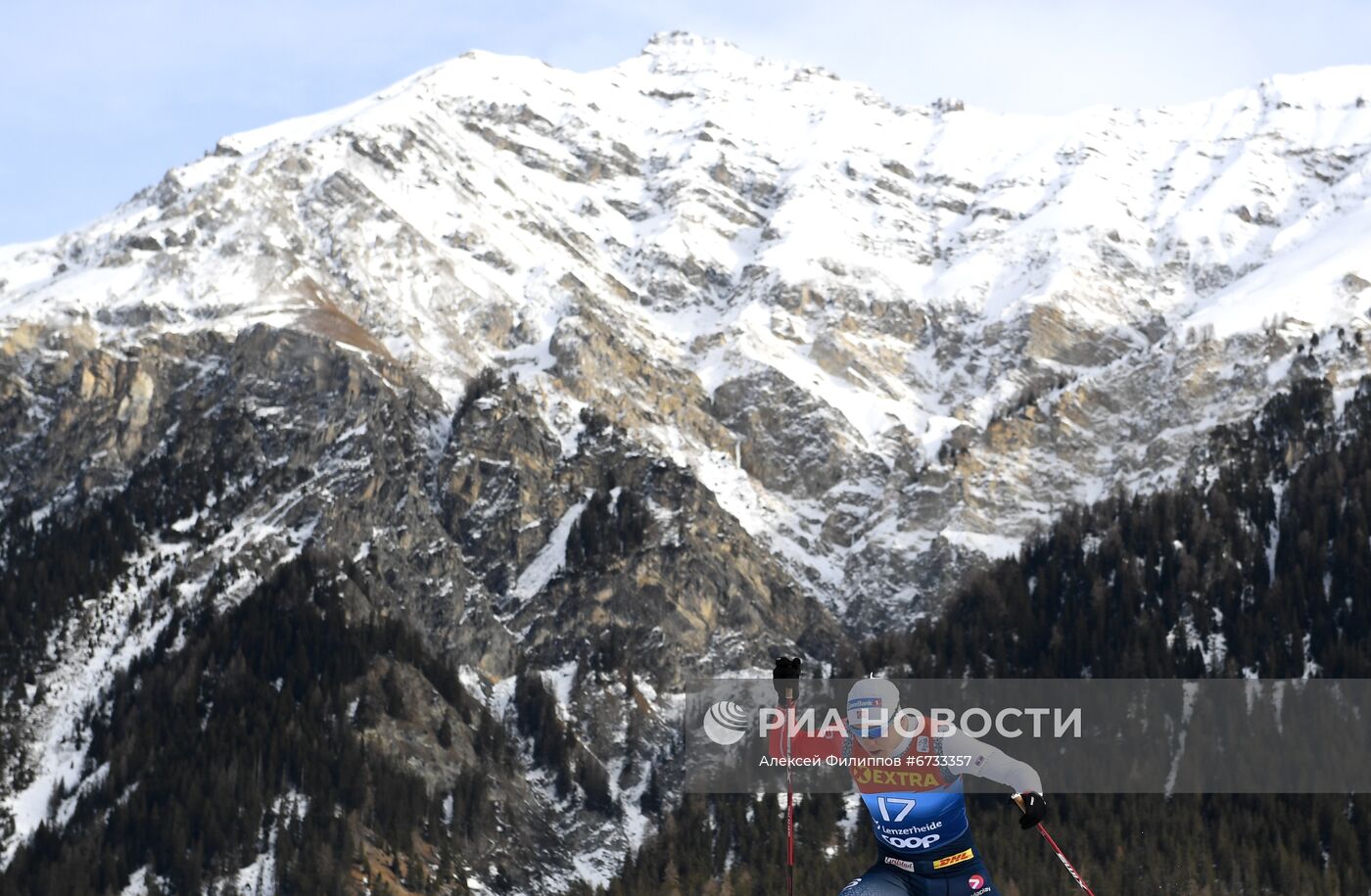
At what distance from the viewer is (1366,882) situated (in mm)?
190000

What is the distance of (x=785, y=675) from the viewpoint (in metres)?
26.7

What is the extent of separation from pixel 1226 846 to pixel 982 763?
593ft

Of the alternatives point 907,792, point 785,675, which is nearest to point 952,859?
point 907,792

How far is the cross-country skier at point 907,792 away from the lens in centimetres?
2680

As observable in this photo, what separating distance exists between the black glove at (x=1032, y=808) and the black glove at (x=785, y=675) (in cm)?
321

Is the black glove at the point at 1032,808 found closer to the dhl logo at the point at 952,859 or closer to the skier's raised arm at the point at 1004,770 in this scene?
the skier's raised arm at the point at 1004,770

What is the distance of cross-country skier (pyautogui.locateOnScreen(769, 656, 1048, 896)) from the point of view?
26.8m

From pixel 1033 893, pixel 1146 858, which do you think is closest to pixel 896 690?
pixel 1033 893

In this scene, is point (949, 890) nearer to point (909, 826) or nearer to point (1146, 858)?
point (909, 826)

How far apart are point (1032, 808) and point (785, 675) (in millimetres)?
3495

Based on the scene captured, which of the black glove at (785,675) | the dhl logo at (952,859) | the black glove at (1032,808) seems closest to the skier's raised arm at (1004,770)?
the black glove at (1032,808)

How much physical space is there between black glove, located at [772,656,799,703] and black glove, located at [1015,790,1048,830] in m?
3.21

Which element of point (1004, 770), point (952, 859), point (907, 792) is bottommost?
point (952, 859)

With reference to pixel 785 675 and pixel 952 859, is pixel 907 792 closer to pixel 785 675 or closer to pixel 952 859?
pixel 952 859
